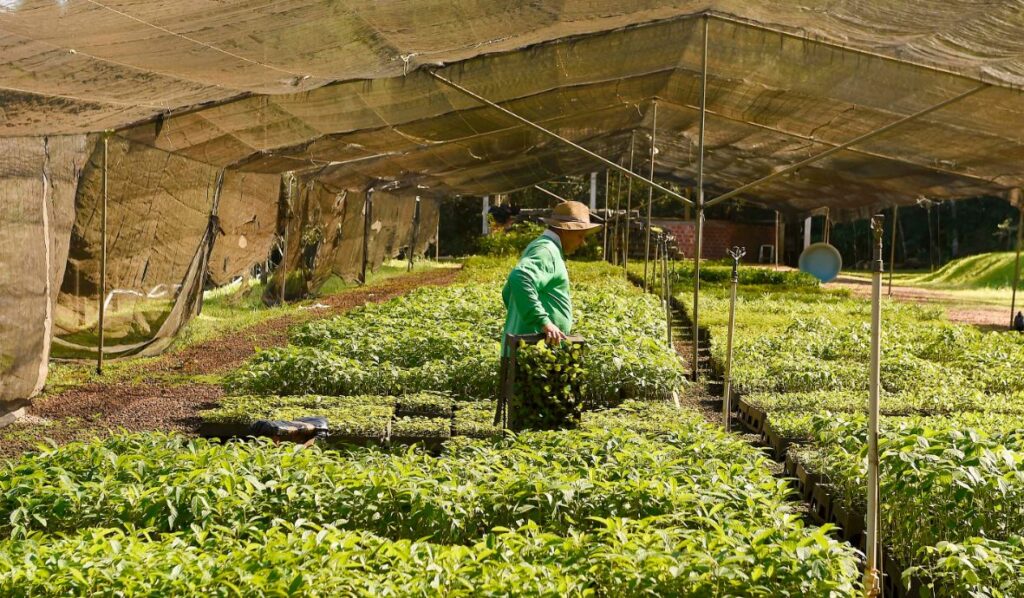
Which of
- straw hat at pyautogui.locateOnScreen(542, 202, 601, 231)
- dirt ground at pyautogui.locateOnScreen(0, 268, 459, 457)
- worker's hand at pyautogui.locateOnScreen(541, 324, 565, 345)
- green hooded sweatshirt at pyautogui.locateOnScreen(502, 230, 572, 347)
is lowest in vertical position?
dirt ground at pyautogui.locateOnScreen(0, 268, 459, 457)

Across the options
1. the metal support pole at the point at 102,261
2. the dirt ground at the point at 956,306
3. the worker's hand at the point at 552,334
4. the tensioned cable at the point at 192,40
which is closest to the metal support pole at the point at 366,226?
the dirt ground at the point at 956,306

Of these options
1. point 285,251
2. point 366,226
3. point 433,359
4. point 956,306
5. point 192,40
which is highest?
point 192,40

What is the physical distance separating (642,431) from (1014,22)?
4237 millimetres

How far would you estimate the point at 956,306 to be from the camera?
987 inches

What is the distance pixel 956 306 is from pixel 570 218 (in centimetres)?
1989

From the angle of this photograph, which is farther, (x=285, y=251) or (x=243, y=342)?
(x=285, y=251)

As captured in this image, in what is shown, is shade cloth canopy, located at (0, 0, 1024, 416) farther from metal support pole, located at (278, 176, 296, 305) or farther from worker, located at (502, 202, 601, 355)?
worker, located at (502, 202, 601, 355)

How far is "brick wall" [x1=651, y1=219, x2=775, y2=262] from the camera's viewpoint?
4125cm

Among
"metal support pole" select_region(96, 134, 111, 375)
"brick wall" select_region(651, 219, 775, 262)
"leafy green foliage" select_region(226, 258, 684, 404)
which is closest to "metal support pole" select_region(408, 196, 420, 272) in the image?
"brick wall" select_region(651, 219, 775, 262)

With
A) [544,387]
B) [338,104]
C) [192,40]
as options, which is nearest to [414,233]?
[338,104]

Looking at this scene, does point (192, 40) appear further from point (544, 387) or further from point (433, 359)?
point (433, 359)

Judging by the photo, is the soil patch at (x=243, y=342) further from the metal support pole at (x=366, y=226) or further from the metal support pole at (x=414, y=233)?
the metal support pole at (x=414, y=233)

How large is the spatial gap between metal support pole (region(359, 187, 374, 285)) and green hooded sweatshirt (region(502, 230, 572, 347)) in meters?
16.6

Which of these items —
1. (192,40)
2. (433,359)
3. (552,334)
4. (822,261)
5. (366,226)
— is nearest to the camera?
(552,334)
